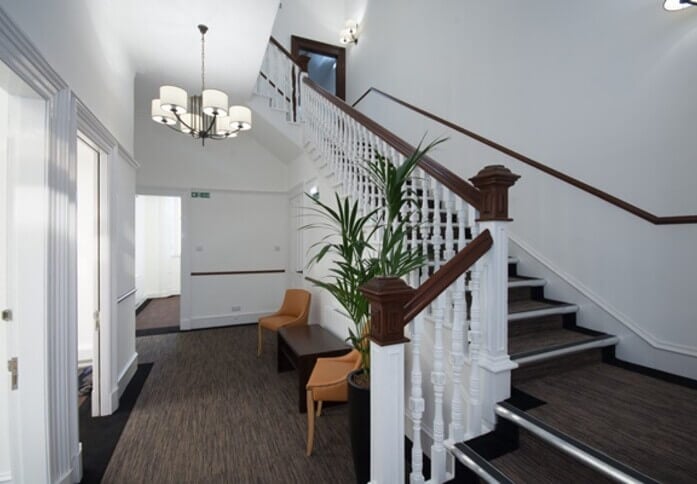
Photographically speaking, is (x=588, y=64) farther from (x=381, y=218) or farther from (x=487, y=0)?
(x=381, y=218)

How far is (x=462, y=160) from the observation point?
3.23m

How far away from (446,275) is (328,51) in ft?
18.9

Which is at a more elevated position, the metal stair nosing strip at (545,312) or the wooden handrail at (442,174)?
the wooden handrail at (442,174)

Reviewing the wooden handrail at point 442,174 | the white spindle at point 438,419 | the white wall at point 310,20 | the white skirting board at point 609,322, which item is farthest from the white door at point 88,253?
the white wall at point 310,20

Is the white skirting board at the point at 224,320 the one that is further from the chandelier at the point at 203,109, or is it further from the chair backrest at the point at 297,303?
the chandelier at the point at 203,109

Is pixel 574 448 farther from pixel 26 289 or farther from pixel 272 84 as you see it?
pixel 272 84

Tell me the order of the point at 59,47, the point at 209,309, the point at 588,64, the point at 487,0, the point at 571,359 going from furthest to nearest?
the point at 209,309 < the point at 487,0 < the point at 588,64 < the point at 571,359 < the point at 59,47

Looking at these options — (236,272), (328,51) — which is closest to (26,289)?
(236,272)

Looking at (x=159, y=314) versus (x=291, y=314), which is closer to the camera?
(x=291, y=314)

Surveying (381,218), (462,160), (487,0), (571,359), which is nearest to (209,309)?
(381,218)

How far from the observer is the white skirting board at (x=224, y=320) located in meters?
4.78

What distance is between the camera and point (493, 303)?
1.50 meters

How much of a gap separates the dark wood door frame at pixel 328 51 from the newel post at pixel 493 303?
5.10 m

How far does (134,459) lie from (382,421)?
5.84 ft
